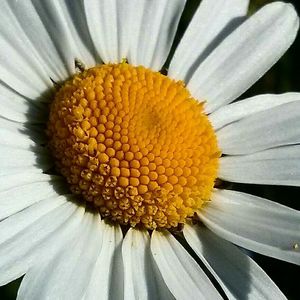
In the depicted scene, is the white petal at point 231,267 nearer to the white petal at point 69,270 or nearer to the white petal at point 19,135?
the white petal at point 69,270

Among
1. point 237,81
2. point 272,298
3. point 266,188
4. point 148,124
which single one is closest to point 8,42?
point 148,124

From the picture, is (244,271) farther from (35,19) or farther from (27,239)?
Result: (35,19)

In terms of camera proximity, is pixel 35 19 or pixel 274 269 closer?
pixel 35 19

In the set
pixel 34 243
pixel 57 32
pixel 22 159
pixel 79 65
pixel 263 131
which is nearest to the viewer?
pixel 34 243

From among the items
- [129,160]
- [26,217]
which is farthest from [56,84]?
[26,217]

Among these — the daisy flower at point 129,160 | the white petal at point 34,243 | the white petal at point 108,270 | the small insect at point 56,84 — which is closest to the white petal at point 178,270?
the daisy flower at point 129,160

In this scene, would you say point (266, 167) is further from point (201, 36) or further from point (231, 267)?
point (201, 36)

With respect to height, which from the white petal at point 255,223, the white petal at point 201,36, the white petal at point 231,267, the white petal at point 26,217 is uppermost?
the white petal at point 201,36
